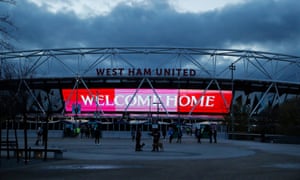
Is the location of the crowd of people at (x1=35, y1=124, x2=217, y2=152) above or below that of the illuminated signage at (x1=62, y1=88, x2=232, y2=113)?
below

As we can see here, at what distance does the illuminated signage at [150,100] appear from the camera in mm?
Result: 94562

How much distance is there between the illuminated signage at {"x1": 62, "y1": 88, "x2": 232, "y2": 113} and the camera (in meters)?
94.6

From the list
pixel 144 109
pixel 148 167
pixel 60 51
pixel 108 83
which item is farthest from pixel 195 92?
pixel 148 167

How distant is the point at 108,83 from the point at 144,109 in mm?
9509

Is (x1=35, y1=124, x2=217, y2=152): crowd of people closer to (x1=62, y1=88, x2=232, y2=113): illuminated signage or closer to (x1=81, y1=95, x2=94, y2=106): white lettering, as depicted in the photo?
(x1=62, y1=88, x2=232, y2=113): illuminated signage

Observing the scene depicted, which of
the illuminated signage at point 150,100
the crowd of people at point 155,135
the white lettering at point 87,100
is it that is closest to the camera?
the crowd of people at point 155,135

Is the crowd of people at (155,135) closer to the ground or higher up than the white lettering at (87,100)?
closer to the ground

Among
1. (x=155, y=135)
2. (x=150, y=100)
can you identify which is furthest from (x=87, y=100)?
(x=155, y=135)

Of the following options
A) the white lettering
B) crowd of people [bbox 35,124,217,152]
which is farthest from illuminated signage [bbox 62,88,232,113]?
crowd of people [bbox 35,124,217,152]

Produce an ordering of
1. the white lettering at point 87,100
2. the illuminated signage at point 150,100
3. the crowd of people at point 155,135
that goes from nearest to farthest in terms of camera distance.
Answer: the crowd of people at point 155,135
the illuminated signage at point 150,100
the white lettering at point 87,100

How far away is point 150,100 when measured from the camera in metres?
94.4

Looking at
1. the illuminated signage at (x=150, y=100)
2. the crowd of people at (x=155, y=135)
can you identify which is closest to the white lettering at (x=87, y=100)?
the illuminated signage at (x=150, y=100)

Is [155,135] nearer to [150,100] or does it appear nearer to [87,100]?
[150,100]

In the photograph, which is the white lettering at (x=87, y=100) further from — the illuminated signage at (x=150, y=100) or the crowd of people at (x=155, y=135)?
the crowd of people at (x=155, y=135)
